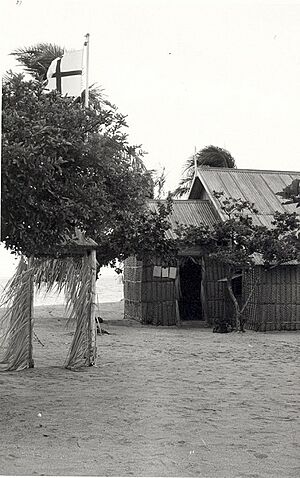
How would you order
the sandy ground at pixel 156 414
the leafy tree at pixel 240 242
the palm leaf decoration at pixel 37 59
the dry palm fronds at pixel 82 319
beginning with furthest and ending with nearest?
the leafy tree at pixel 240 242, the palm leaf decoration at pixel 37 59, the dry palm fronds at pixel 82 319, the sandy ground at pixel 156 414

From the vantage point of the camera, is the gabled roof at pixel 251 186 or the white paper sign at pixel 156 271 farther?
the gabled roof at pixel 251 186

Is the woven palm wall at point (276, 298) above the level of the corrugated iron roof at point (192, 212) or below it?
below

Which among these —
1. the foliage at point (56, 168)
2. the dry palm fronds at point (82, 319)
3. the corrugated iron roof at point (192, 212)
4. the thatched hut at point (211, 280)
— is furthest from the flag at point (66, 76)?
the corrugated iron roof at point (192, 212)

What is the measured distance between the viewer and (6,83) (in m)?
7.99

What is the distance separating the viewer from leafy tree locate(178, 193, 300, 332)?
16.9 m

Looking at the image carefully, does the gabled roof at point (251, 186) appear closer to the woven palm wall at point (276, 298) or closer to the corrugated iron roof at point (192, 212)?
the corrugated iron roof at point (192, 212)

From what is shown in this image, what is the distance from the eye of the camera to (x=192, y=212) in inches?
818

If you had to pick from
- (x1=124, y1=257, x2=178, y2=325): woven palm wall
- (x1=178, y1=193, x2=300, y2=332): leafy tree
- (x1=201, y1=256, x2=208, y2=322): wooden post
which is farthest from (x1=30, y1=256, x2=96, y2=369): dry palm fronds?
(x1=201, y1=256, x2=208, y2=322): wooden post

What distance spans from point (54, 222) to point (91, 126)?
3.93 ft

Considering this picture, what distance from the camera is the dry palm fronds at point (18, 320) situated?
1104cm

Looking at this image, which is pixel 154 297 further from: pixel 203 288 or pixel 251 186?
pixel 251 186

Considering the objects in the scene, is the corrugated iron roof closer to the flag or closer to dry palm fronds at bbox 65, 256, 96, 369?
dry palm fronds at bbox 65, 256, 96, 369

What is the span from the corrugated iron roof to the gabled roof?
401 millimetres

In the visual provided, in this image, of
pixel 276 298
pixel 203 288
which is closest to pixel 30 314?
pixel 276 298
